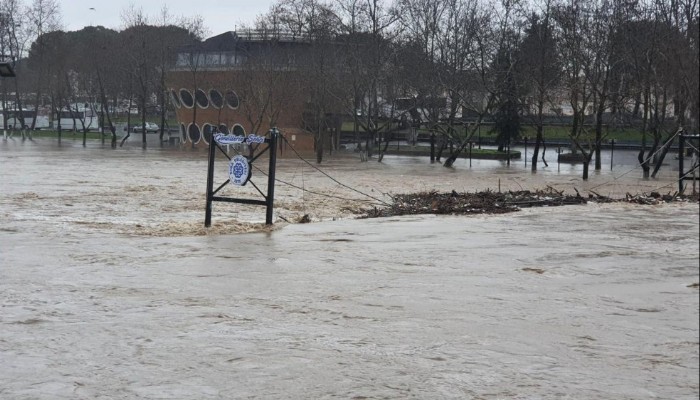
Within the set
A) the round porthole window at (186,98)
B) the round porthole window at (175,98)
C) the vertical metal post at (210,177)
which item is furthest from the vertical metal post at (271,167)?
the round porthole window at (175,98)

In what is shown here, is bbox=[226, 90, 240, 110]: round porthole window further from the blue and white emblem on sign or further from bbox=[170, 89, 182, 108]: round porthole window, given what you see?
the blue and white emblem on sign

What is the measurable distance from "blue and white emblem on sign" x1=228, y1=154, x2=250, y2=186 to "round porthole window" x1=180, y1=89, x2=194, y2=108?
58329mm

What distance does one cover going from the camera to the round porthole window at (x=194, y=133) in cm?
7469

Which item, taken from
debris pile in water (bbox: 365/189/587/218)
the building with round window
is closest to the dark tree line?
A: the building with round window

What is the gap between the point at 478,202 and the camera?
22.3m

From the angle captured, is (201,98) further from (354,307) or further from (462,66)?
(354,307)

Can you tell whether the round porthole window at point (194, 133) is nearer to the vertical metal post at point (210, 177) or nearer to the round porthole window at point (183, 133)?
the round porthole window at point (183, 133)

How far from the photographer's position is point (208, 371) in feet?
25.2

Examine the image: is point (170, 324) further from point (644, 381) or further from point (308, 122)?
point (308, 122)

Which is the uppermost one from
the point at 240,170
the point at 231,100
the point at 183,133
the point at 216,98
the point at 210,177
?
the point at 216,98

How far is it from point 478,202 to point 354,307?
12.4 metres

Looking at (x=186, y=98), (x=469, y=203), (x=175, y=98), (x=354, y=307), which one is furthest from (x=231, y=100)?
(x=354, y=307)

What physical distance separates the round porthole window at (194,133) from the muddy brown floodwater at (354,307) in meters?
54.9

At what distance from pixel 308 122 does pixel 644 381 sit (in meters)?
60.0
